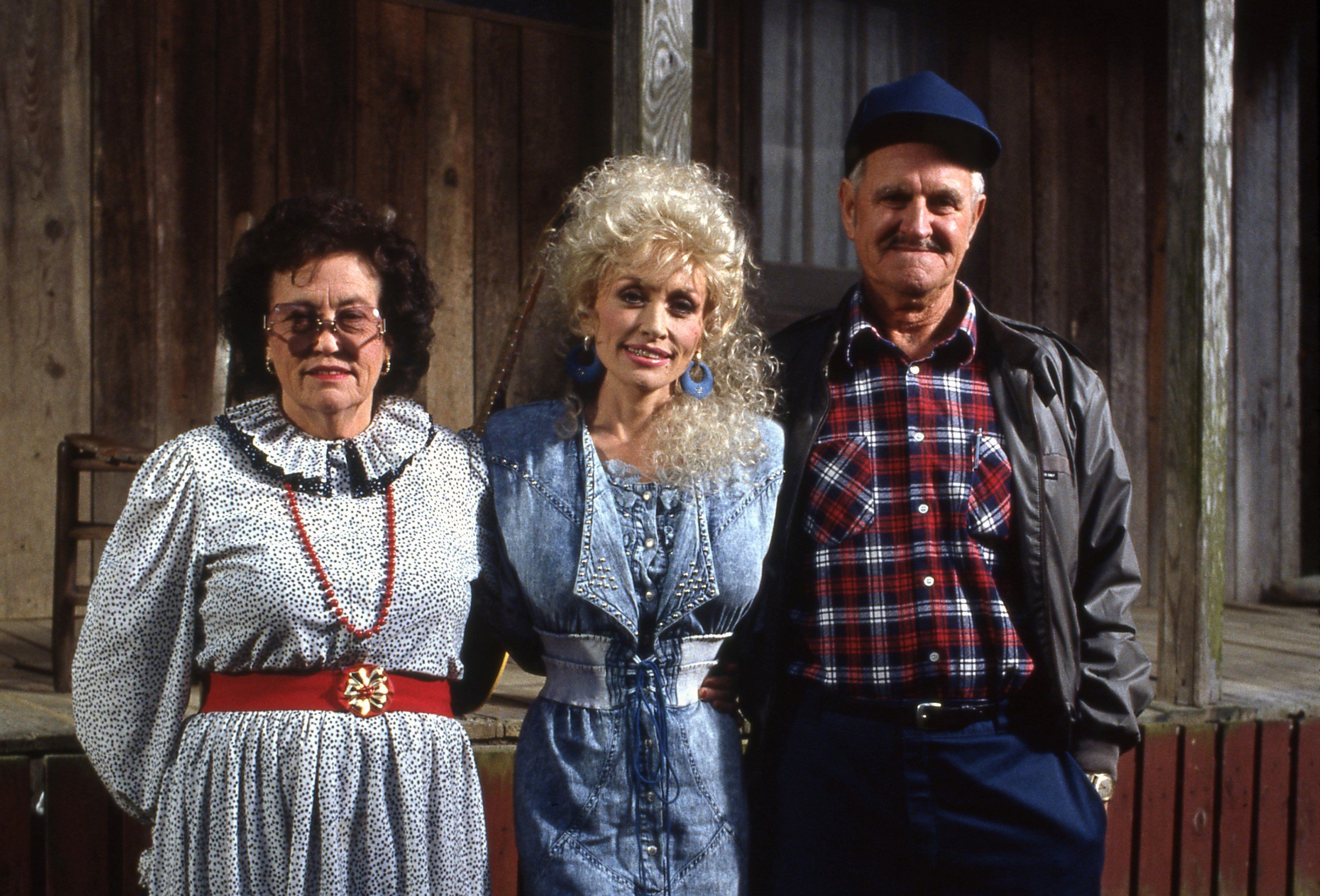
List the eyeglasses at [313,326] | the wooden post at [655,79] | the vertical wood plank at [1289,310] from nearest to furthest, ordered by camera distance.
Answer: the eyeglasses at [313,326], the wooden post at [655,79], the vertical wood plank at [1289,310]

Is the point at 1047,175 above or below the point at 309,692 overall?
above

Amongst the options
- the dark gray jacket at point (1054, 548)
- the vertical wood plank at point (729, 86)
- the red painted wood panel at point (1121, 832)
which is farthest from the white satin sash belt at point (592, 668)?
the vertical wood plank at point (729, 86)

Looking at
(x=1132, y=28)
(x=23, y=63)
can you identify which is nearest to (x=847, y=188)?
(x=23, y=63)

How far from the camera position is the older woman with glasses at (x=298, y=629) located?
6.05 feet

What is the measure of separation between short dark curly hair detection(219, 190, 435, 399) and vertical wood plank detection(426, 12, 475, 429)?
8.72 ft

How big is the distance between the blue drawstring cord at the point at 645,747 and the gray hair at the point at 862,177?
39.2 inches

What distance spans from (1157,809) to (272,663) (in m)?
2.91

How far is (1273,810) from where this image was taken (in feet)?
12.9

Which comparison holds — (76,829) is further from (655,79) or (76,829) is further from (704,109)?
(704,109)

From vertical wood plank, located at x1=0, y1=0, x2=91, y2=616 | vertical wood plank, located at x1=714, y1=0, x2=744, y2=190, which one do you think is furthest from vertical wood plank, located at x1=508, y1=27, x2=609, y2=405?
vertical wood plank, located at x1=0, y1=0, x2=91, y2=616

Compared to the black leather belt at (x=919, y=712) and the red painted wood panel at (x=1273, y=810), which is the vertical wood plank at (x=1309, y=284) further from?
the black leather belt at (x=919, y=712)

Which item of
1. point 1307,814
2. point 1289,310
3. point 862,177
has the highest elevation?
point 1289,310

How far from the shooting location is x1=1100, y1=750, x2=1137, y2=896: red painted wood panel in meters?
3.67

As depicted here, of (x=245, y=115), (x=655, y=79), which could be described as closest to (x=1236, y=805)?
(x=655, y=79)
